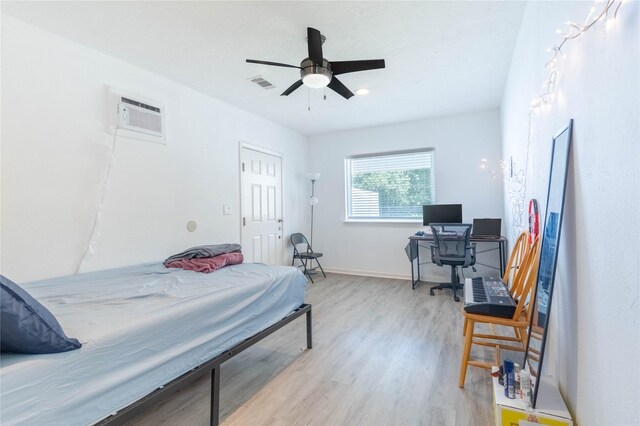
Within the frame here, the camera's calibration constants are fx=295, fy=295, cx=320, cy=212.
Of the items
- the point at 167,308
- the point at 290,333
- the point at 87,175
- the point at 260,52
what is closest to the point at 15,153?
the point at 87,175

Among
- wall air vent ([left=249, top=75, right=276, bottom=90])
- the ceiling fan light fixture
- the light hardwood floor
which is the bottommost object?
the light hardwood floor

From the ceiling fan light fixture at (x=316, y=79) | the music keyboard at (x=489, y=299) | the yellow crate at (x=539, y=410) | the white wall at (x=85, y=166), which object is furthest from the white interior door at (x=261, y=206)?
the yellow crate at (x=539, y=410)

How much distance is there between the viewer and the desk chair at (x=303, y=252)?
498 cm

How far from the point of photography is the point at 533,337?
5.31ft

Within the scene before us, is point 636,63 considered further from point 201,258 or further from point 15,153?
point 15,153

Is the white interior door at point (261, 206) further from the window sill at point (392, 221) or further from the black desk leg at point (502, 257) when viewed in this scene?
the black desk leg at point (502, 257)

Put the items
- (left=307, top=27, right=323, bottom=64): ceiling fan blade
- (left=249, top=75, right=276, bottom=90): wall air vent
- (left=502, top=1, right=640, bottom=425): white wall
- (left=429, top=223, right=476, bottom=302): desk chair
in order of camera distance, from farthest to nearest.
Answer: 1. (left=429, top=223, right=476, bottom=302): desk chair
2. (left=249, top=75, right=276, bottom=90): wall air vent
3. (left=307, top=27, right=323, bottom=64): ceiling fan blade
4. (left=502, top=1, right=640, bottom=425): white wall

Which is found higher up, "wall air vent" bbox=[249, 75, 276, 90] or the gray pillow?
"wall air vent" bbox=[249, 75, 276, 90]

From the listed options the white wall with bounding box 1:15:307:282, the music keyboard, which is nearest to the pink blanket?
the white wall with bounding box 1:15:307:282

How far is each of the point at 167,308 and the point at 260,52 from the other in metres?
2.24

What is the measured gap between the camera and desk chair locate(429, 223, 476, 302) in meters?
3.77

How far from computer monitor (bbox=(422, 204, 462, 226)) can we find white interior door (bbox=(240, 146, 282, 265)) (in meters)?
2.32

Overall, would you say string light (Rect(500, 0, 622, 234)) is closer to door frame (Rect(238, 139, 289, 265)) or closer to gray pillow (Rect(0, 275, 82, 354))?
gray pillow (Rect(0, 275, 82, 354))

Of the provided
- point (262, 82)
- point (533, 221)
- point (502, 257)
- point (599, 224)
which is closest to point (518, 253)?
point (533, 221)
